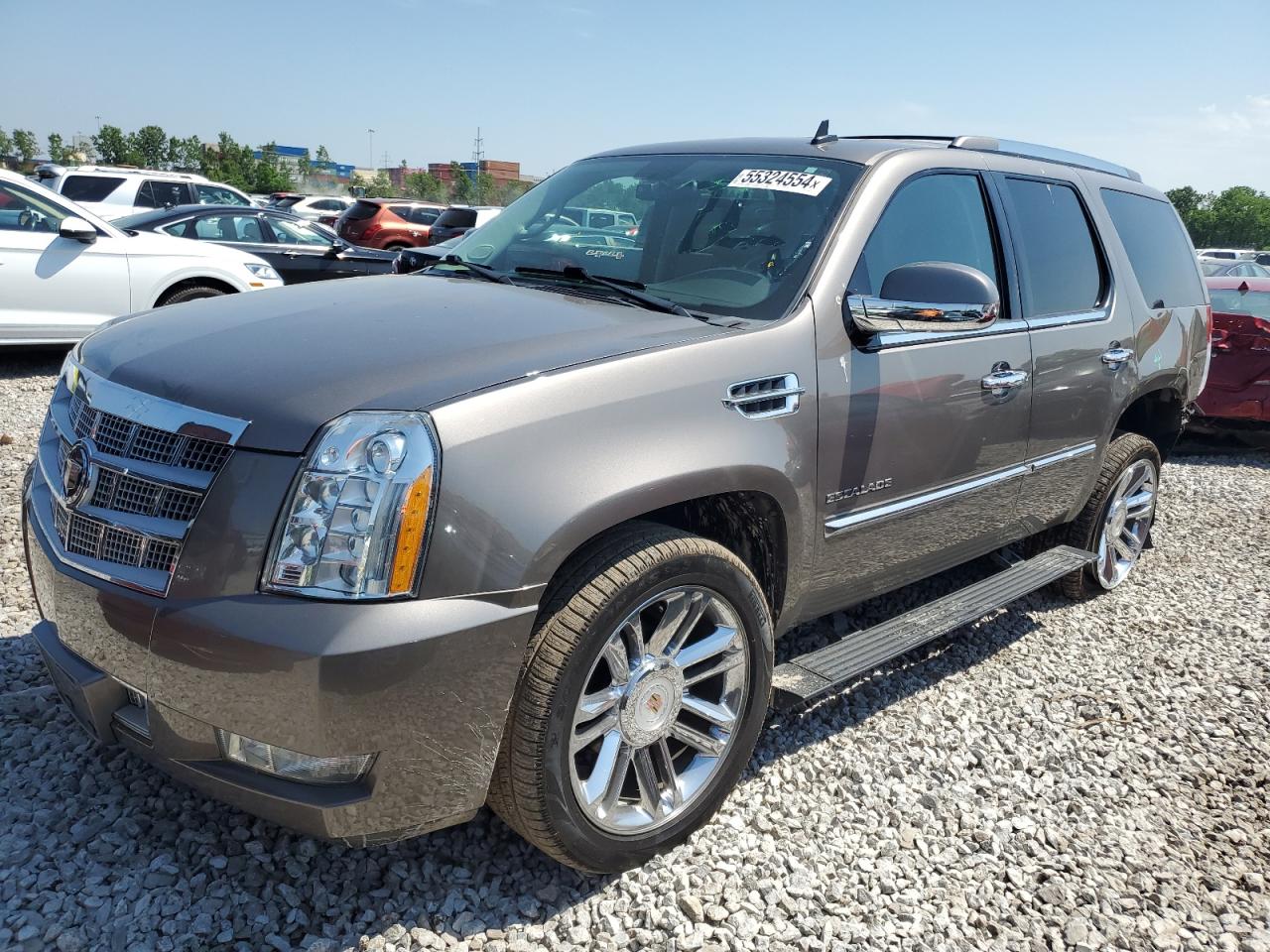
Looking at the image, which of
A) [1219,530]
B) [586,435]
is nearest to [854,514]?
[586,435]

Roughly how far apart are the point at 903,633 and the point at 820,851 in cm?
90

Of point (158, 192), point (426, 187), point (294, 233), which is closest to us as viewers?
point (294, 233)

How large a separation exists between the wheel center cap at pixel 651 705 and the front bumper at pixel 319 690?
0.42 m

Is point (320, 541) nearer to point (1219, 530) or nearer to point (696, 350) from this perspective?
point (696, 350)

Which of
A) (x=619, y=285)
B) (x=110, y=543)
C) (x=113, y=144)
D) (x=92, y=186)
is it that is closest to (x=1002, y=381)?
(x=619, y=285)

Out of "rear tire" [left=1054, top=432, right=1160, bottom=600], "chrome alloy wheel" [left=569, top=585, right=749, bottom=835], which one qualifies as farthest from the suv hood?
"rear tire" [left=1054, top=432, right=1160, bottom=600]

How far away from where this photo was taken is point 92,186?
15719mm

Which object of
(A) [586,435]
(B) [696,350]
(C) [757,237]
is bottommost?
(A) [586,435]

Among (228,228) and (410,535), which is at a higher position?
(410,535)

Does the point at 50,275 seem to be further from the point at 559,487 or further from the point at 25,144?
the point at 25,144

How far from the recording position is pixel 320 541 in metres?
2.01

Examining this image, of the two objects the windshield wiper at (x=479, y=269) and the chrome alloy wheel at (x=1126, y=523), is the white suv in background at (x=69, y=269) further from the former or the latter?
the chrome alloy wheel at (x=1126, y=523)

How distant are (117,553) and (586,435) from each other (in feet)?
3.51

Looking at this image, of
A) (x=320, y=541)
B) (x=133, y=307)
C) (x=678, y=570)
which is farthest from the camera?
(x=133, y=307)
